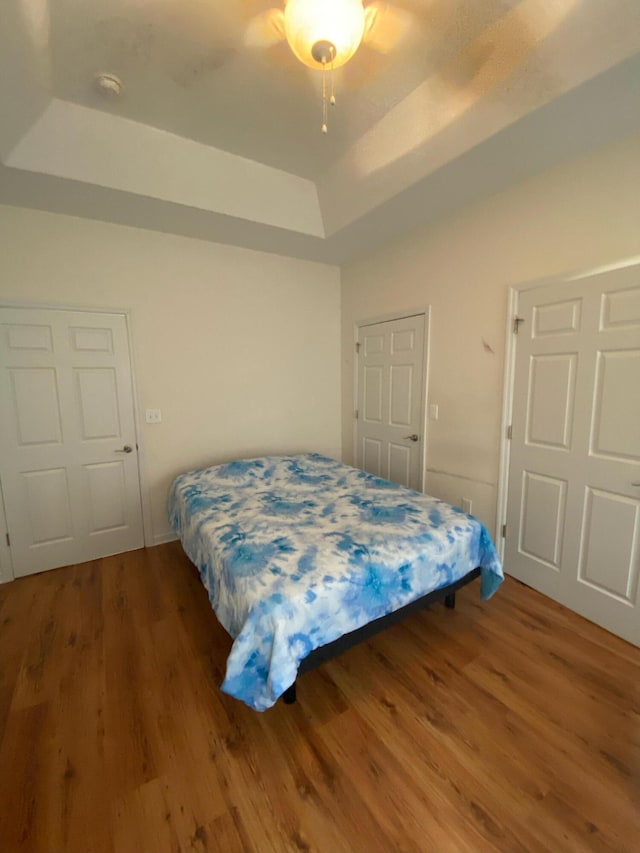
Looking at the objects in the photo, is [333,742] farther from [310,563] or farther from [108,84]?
[108,84]

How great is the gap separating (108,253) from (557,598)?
4.01 m

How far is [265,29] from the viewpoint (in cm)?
163

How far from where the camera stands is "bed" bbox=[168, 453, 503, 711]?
4.41 feet

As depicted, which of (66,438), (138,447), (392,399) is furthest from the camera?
(392,399)

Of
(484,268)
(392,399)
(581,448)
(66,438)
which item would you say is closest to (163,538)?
(66,438)

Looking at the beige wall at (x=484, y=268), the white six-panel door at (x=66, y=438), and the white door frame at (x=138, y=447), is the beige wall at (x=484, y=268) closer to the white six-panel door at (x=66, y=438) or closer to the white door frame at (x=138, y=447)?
the white door frame at (x=138, y=447)

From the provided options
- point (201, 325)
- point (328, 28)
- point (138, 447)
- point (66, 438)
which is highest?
point (328, 28)

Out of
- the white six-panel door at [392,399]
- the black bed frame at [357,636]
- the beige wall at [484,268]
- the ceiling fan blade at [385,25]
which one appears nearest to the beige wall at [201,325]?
the white six-panel door at [392,399]

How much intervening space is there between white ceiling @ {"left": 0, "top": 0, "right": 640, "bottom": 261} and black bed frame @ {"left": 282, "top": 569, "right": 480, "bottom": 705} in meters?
2.38

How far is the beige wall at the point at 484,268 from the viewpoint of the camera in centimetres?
191

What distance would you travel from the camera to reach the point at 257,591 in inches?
55.9

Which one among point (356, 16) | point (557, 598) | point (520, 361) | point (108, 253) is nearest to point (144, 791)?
point (557, 598)

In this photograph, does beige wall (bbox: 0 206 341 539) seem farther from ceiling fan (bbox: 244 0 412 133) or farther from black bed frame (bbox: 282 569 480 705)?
black bed frame (bbox: 282 569 480 705)

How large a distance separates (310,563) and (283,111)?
253cm
